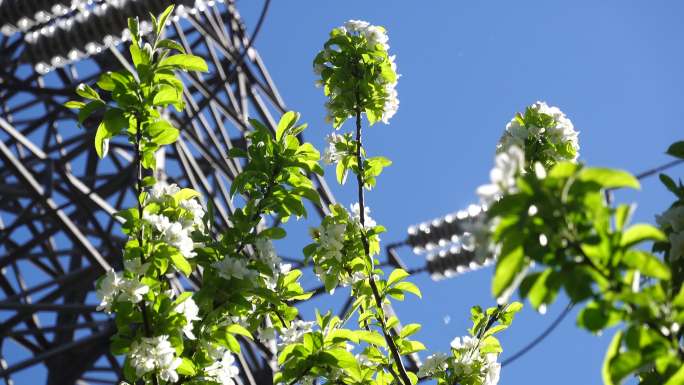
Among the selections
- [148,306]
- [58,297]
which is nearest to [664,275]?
[148,306]

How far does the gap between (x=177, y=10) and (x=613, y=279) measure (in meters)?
3.66

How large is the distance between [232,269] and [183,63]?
0.55 meters

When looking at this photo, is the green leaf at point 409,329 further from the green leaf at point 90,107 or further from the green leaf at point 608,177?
the green leaf at point 608,177

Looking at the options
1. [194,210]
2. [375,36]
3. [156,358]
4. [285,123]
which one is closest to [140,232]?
[194,210]

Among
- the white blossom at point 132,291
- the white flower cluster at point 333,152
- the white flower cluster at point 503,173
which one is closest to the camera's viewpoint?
the white flower cluster at point 503,173

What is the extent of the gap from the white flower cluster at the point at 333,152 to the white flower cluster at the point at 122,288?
84cm

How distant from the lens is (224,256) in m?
2.09

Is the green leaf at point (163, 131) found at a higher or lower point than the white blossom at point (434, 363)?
higher

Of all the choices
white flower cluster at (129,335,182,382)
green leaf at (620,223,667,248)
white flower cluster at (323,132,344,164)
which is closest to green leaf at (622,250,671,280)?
green leaf at (620,223,667,248)

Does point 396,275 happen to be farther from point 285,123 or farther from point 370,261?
point 285,123

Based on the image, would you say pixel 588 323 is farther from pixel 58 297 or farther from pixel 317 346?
pixel 58 297

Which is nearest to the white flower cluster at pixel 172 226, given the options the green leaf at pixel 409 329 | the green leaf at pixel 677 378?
the green leaf at pixel 409 329

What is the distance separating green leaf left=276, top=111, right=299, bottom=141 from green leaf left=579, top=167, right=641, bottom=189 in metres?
1.40

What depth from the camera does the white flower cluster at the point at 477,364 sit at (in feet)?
7.33
